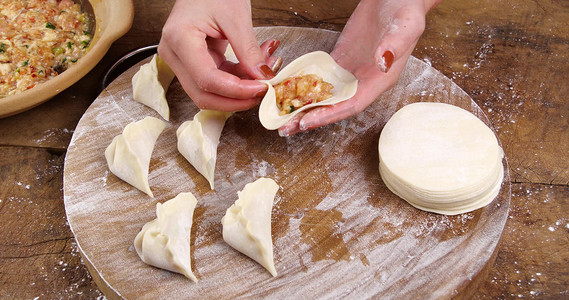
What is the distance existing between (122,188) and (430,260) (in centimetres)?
123

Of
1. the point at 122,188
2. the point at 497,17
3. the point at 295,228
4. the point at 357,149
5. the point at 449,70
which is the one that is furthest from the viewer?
the point at 497,17

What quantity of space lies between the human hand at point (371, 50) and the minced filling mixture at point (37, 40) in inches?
56.0

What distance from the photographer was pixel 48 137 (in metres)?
2.59

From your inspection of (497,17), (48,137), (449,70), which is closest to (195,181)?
(48,137)

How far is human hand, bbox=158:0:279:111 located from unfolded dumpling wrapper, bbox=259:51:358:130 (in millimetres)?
53

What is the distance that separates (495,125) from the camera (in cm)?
261

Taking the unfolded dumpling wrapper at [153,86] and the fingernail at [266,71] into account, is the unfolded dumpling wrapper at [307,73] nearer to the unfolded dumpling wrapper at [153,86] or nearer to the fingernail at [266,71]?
the fingernail at [266,71]

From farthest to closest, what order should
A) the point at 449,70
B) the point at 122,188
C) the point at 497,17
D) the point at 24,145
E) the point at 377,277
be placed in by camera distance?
the point at 497,17 → the point at 449,70 → the point at 24,145 → the point at 122,188 → the point at 377,277

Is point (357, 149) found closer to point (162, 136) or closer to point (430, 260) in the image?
point (430, 260)

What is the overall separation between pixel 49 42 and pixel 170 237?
5.27ft

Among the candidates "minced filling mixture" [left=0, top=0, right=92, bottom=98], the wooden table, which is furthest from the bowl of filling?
the wooden table

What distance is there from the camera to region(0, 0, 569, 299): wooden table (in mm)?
2104

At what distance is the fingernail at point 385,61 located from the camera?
190 centimetres

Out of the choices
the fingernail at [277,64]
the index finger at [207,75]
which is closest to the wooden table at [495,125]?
the fingernail at [277,64]
